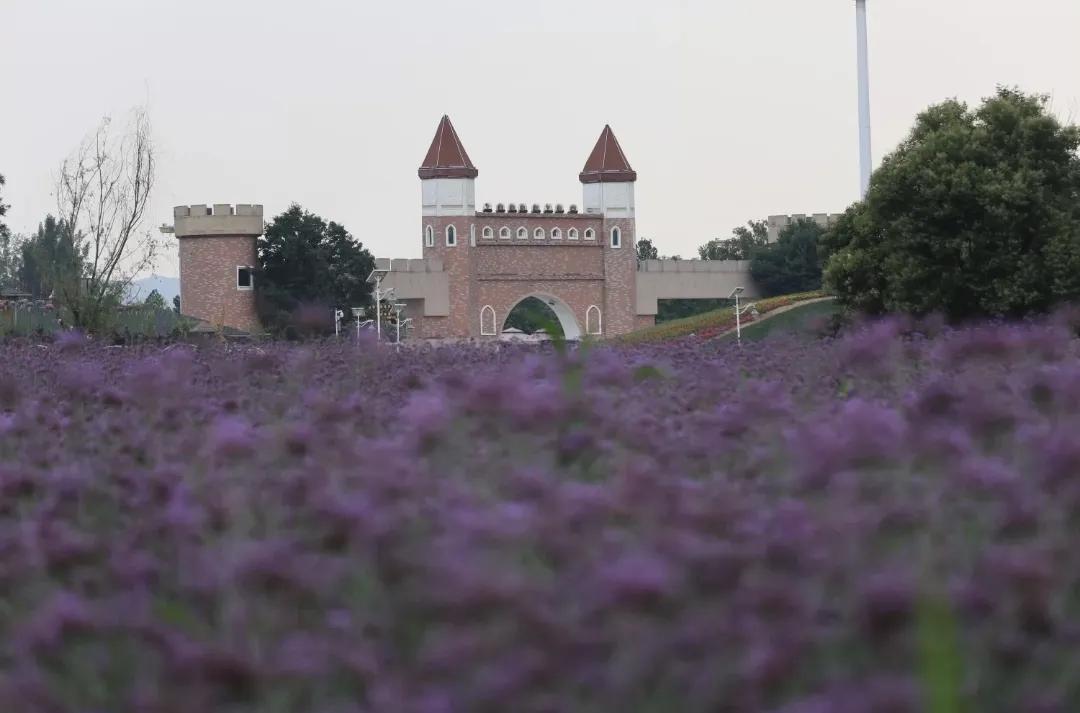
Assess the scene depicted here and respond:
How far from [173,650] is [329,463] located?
1.06 metres

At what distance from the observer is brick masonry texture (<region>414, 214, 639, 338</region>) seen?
69.9 meters

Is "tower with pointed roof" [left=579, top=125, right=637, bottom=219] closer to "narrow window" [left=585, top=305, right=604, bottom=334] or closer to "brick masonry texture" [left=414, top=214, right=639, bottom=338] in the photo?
"brick masonry texture" [left=414, top=214, right=639, bottom=338]

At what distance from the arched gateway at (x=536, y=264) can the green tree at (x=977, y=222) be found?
4148 cm

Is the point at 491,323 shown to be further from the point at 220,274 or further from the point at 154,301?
A: the point at 154,301

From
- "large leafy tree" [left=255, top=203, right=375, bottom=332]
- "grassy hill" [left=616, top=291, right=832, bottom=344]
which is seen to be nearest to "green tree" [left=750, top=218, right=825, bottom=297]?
"large leafy tree" [left=255, top=203, right=375, bottom=332]

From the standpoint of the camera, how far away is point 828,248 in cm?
3145

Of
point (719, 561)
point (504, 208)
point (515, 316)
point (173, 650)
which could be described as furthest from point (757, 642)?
point (515, 316)

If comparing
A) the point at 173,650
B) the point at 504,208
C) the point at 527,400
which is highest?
the point at 504,208

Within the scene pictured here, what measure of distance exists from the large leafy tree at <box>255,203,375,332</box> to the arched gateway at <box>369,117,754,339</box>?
1977 millimetres

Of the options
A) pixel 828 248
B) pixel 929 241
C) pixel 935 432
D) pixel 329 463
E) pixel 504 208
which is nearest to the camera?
pixel 935 432

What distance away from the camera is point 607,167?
73438 millimetres

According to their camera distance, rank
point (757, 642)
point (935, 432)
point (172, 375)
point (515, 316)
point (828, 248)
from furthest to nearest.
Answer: point (515, 316)
point (828, 248)
point (172, 375)
point (935, 432)
point (757, 642)

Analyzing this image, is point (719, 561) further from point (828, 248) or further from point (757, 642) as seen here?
point (828, 248)

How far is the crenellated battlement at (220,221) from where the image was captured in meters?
66.4
